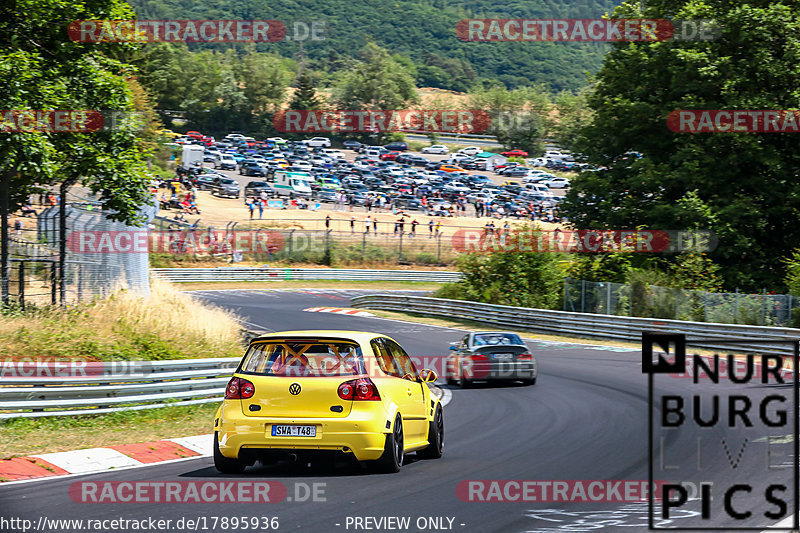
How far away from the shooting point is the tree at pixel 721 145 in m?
35.4

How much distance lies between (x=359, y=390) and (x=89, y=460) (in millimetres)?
3693

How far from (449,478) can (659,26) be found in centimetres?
3193

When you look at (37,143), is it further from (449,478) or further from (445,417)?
(449,478)

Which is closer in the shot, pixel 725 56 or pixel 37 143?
pixel 37 143

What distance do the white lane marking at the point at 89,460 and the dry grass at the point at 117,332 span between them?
16.8 feet

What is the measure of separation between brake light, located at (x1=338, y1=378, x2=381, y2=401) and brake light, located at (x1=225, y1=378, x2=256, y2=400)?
0.92 meters

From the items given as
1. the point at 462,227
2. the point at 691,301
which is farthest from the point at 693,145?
the point at 462,227

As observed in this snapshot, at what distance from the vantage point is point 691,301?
31656 mm

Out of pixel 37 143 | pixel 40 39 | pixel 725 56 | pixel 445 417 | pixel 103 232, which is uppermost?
pixel 725 56

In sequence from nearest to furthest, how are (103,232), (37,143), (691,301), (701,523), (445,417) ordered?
1. (701,523)
2. (445,417)
3. (37,143)
4. (103,232)
5. (691,301)

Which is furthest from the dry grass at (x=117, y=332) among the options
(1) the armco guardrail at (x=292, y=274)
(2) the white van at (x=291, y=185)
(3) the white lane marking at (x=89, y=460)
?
(2) the white van at (x=291, y=185)

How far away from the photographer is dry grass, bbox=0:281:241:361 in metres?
17.2

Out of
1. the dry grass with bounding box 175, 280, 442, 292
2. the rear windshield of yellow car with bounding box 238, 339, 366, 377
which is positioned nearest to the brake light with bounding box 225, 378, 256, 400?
the rear windshield of yellow car with bounding box 238, 339, 366, 377

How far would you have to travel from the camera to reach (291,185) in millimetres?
85938
